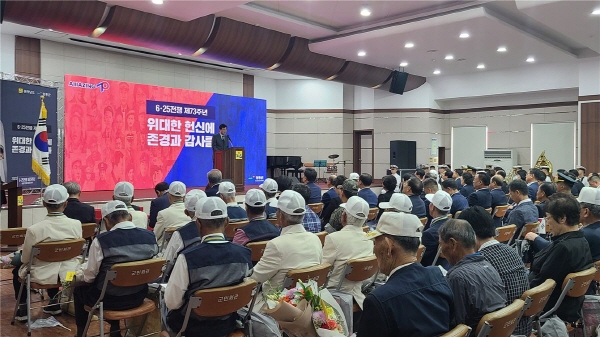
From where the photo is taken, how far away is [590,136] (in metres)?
14.0

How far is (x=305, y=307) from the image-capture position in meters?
2.15

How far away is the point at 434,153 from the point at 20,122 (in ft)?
41.3

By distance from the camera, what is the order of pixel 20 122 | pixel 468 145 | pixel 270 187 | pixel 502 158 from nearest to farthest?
1. pixel 270 187
2. pixel 20 122
3. pixel 502 158
4. pixel 468 145

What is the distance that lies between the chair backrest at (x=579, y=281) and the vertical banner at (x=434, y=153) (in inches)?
538

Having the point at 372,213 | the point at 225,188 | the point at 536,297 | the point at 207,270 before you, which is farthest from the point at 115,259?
the point at 372,213

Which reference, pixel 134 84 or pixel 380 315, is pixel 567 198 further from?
pixel 134 84

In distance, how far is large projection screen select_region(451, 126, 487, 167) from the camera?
55.4 feet

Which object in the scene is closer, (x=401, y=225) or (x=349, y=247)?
(x=401, y=225)

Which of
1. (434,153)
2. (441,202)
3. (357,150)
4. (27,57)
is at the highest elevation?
(27,57)

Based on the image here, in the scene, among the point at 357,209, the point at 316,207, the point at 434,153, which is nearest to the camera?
the point at 357,209

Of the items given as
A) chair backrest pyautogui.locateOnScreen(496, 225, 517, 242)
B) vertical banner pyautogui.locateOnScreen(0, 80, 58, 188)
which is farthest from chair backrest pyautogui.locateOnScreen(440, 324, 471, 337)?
vertical banner pyautogui.locateOnScreen(0, 80, 58, 188)

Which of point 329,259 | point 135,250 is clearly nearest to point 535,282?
point 329,259

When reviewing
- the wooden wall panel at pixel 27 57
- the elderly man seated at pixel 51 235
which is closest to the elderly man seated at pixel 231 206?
the elderly man seated at pixel 51 235

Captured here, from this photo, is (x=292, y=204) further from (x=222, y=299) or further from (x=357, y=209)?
(x=222, y=299)
